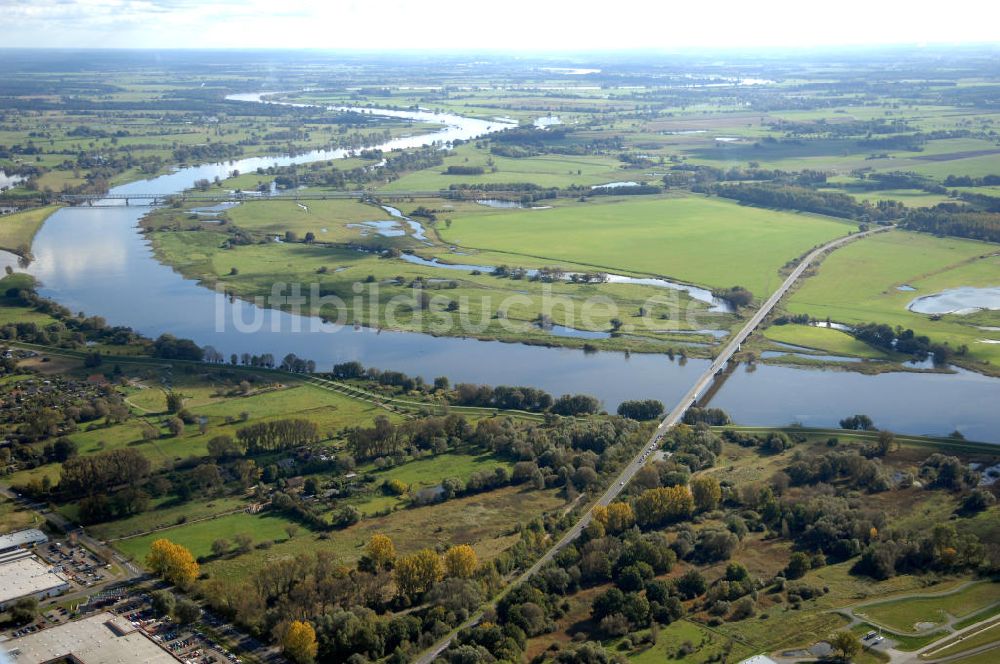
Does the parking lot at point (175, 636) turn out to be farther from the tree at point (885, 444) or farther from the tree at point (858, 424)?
the tree at point (858, 424)

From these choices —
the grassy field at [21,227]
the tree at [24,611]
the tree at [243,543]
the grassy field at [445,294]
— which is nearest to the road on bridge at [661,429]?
the grassy field at [445,294]

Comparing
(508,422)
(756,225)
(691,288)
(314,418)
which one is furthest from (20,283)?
(756,225)

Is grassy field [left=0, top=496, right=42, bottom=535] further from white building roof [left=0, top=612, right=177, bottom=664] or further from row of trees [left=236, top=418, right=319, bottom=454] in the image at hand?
row of trees [left=236, top=418, right=319, bottom=454]

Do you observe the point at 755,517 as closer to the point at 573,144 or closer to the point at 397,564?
the point at 397,564

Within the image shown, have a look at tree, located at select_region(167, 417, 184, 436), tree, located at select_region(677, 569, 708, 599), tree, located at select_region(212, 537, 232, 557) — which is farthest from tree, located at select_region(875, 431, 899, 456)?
→ tree, located at select_region(167, 417, 184, 436)

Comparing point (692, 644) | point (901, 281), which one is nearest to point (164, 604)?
point (692, 644)

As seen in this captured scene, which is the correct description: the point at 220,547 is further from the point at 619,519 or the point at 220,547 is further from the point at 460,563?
the point at 619,519
